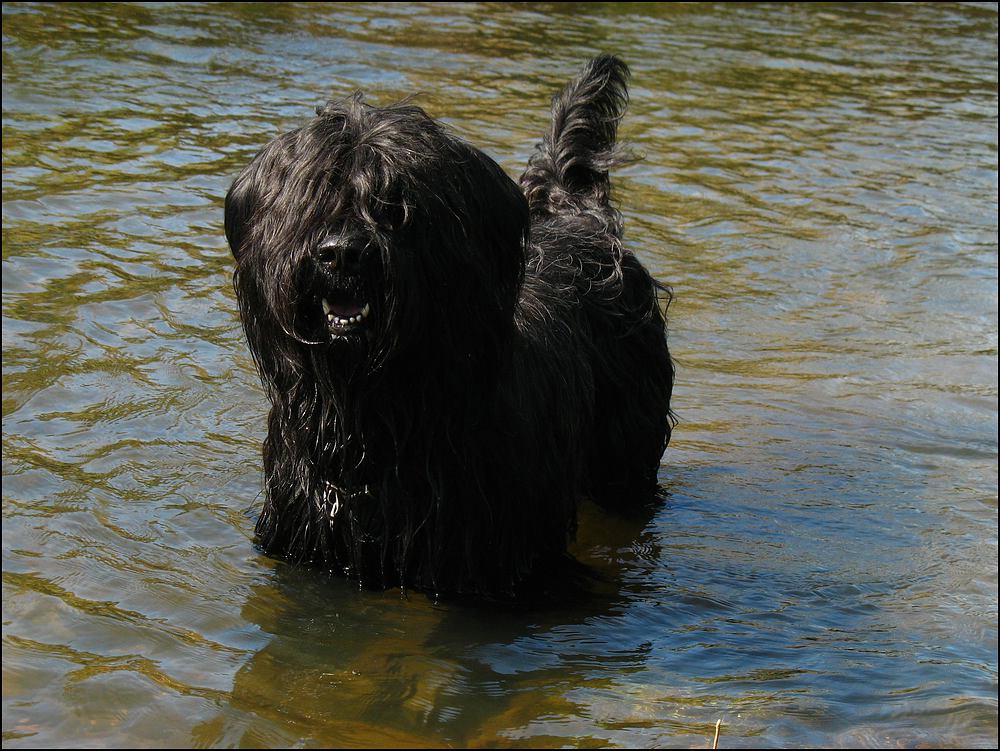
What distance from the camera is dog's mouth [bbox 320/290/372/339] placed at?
12.8 feet

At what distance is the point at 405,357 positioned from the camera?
4.10m

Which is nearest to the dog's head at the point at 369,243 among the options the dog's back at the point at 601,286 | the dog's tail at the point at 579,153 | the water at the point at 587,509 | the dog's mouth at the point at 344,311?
the dog's mouth at the point at 344,311

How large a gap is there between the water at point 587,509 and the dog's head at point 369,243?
991 mm

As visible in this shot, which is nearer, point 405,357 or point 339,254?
point 339,254

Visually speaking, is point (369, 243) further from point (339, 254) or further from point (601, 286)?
point (601, 286)

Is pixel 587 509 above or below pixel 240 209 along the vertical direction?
below

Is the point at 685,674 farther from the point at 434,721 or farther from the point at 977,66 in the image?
the point at 977,66

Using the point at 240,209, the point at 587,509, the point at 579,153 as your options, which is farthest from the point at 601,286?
the point at 240,209

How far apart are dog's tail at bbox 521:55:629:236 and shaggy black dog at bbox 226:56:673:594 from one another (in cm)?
89

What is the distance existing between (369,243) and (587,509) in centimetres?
249

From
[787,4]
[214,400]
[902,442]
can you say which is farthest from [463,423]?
[787,4]

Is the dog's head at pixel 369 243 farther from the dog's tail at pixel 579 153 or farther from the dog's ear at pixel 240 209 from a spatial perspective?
the dog's tail at pixel 579 153

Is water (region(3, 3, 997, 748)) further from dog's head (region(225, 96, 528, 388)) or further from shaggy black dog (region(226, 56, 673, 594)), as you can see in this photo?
dog's head (region(225, 96, 528, 388))

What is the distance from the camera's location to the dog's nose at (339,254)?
378 cm
